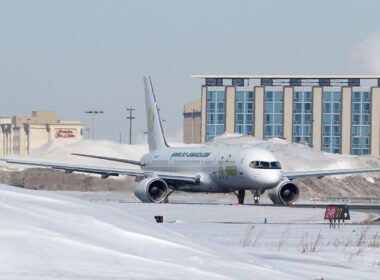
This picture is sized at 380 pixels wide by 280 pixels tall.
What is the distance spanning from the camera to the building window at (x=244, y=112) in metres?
132

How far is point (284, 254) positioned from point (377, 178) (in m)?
97.5

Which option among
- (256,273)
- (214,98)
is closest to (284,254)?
(256,273)

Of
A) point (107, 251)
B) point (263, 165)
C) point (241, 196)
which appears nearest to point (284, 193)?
point (241, 196)

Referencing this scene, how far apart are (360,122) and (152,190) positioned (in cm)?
7498

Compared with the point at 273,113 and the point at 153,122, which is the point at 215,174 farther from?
the point at 273,113

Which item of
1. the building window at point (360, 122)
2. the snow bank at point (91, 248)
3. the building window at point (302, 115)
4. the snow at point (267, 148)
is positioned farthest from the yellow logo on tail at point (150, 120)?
the building window at point (360, 122)

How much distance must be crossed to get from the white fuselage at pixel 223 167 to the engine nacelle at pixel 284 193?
2.42 ft

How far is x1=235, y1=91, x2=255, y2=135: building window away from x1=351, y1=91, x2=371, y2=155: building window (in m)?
10.9

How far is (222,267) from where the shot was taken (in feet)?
41.8

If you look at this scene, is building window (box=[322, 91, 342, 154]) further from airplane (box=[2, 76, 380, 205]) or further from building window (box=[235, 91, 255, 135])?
airplane (box=[2, 76, 380, 205])

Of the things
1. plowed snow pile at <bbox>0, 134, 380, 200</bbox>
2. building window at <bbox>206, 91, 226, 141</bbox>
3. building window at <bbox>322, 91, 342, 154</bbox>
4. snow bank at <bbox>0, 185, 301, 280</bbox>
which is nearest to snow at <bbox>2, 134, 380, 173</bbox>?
plowed snow pile at <bbox>0, 134, 380, 200</bbox>

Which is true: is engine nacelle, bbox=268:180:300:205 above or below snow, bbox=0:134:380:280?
below

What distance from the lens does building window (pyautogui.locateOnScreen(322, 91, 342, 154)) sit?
132125mm

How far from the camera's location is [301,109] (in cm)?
13238
